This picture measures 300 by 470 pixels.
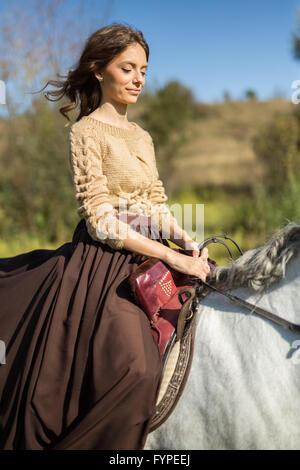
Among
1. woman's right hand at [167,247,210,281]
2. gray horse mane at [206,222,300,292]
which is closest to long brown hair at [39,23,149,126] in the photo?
woman's right hand at [167,247,210,281]

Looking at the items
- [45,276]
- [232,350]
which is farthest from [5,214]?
[232,350]

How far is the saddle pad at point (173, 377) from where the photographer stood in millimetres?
1569

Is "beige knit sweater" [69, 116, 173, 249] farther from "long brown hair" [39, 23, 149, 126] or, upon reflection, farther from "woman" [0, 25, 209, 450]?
"long brown hair" [39, 23, 149, 126]

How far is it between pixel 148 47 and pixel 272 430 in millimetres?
1878

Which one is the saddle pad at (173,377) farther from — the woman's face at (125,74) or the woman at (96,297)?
the woman's face at (125,74)

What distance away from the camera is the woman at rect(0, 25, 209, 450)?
5.04ft

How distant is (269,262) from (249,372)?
436mm

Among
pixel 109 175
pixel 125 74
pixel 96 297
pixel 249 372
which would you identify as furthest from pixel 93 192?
pixel 249 372

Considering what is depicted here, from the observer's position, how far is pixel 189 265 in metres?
1.80

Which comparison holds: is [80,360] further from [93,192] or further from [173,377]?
[93,192]

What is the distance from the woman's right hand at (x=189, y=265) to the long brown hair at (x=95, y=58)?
0.97 metres

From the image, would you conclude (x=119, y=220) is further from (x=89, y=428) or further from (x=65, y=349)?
(x=89, y=428)

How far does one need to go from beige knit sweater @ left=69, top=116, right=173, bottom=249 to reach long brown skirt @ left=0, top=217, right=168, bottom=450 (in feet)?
0.50

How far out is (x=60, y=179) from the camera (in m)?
9.27
